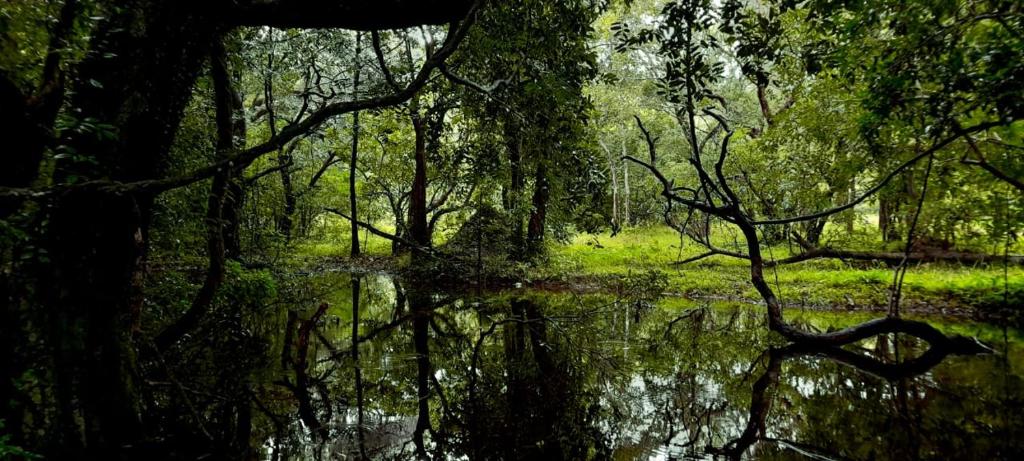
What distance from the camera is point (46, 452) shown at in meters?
3.15

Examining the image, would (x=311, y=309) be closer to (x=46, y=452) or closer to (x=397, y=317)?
(x=397, y=317)

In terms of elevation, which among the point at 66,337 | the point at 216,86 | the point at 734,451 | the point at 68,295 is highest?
the point at 216,86

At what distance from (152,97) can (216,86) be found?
2434 mm

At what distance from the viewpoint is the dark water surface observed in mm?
4164

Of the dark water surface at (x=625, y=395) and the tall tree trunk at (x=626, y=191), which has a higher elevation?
the tall tree trunk at (x=626, y=191)

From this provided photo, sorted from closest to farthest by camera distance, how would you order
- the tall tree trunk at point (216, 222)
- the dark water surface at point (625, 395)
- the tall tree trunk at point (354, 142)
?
the dark water surface at point (625, 395)
the tall tree trunk at point (216, 222)
the tall tree trunk at point (354, 142)

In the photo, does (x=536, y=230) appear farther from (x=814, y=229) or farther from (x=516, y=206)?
(x=814, y=229)

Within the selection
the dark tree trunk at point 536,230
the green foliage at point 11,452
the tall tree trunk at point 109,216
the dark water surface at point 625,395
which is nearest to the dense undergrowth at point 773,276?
the dark tree trunk at point 536,230

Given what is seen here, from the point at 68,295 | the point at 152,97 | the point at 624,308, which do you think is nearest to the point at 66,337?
the point at 68,295

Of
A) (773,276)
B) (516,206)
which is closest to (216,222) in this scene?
(516,206)

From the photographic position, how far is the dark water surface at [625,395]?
4164 mm

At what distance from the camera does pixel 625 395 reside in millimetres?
5434

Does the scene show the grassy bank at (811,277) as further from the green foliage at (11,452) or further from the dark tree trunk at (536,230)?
the green foliage at (11,452)

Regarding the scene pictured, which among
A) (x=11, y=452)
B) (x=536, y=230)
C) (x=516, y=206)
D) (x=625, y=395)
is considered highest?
(x=516, y=206)
